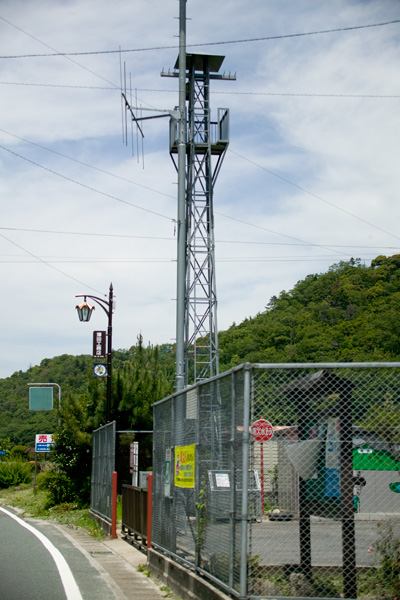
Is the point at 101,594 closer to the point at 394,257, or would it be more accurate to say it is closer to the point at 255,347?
the point at 255,347

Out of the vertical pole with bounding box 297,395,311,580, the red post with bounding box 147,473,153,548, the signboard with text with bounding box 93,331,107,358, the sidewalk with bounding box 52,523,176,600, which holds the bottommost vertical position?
the sidewalk with bounding box 52,523,176,600

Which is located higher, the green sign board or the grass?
the green sign board

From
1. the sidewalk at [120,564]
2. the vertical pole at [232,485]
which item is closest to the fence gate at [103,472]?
the sidewalk at [120,564]

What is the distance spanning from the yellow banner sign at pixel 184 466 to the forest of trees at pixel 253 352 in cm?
1519

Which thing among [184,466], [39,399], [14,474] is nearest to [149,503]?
[184,466]

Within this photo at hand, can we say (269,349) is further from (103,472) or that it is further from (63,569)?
(63,569)

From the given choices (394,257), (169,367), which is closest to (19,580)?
(169,367)

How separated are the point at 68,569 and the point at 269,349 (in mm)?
33020

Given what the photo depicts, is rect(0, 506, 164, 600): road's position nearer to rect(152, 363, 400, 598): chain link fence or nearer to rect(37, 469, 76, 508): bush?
rect(152, 363, 400, 598): chain link fence

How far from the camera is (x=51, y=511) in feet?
75.8

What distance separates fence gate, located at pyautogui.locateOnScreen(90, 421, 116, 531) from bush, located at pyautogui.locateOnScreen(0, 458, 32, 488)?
19.0 m

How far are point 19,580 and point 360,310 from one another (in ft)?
126

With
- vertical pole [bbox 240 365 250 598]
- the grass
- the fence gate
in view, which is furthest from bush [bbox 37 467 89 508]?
vertical pole [bbox 240 365 250 598]

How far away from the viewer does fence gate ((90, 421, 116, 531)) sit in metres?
15.9
